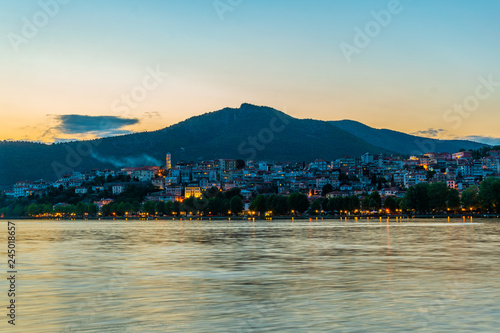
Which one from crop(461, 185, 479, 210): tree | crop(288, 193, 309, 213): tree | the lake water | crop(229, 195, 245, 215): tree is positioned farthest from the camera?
crop(229, 195, 245, 215): tree

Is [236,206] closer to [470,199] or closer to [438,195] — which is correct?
[438,195]

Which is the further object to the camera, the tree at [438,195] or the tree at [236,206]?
the tree at [236,206]

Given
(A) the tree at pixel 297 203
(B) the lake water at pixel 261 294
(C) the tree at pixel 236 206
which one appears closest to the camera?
(B) the lake water at pixel 261 294

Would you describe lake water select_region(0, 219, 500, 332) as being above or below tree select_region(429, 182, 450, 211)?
below

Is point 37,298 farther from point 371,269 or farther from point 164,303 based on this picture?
point 371,269

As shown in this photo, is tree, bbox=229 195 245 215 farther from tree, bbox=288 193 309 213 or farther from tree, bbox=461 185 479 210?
tree, bbox=461 185 479 210

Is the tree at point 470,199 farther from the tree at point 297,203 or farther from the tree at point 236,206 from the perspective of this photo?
the tree at point 236,206

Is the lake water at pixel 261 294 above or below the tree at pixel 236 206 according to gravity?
below

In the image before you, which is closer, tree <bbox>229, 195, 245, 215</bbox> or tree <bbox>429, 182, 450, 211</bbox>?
tree <bbox>429, 182, 450, 211</bbox>

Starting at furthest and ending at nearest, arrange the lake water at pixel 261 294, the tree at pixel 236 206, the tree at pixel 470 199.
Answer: the tree at pixel 236 206, the tree at pixel 470 199, the lake water at pixel 261 294

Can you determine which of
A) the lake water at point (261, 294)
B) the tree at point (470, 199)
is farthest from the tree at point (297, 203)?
the lake water at point (261, 294)

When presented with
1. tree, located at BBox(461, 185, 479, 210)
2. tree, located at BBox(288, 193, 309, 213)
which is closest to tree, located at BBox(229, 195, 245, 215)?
tree, located at BBox(288, 193, 309, 213)

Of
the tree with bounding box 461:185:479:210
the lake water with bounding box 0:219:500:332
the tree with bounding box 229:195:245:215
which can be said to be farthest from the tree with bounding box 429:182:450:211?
the lake water with bounding box 0:219:500:332

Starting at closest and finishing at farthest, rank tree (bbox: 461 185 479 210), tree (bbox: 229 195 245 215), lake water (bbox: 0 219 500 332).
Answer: lake water (bbox: 0 219 500 332), tree (bbox: 461 185 479 210), tree (bbox: 229 195 245 215)
